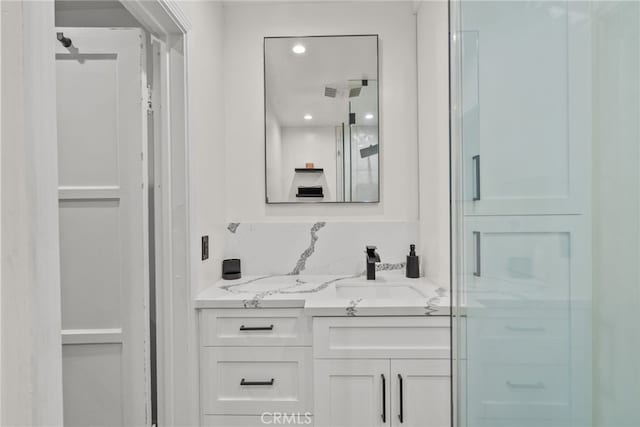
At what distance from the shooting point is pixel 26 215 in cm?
63

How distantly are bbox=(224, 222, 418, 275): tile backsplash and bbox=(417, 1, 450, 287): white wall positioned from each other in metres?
0.18

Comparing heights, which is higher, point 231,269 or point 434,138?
point 434,138

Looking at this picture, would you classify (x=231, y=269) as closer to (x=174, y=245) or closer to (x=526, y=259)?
(x=174, y=245)

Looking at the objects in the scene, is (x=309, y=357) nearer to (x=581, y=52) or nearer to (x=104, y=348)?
(x=104, y=348)

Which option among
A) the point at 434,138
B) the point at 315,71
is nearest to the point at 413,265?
the point at 434,138

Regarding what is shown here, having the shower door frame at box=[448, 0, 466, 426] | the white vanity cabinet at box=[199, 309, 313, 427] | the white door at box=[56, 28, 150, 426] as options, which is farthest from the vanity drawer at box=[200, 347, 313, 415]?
the shower door frame at box=[448, 0, 466, 426]

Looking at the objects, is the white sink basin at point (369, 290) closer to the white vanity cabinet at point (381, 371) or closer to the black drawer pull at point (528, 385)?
the white vanity cabinet at point (381, 371)

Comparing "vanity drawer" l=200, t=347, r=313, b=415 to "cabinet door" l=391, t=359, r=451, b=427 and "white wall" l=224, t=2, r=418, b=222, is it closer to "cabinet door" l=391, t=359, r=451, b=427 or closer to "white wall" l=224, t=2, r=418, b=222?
"cabinet door" l=391, t=359, r=451, b=427

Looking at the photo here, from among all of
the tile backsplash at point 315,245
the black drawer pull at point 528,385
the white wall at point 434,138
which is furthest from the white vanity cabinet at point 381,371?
the black drawer pull at point 528,385

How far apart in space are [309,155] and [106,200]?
1036mm

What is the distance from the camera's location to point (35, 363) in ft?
2.10

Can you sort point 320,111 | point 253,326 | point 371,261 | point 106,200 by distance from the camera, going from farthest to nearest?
point 320,111
point 371,261
point 253,326
point 106,200

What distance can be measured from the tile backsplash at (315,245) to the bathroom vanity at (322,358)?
0.36 meters

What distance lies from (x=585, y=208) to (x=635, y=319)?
15 centimetres
